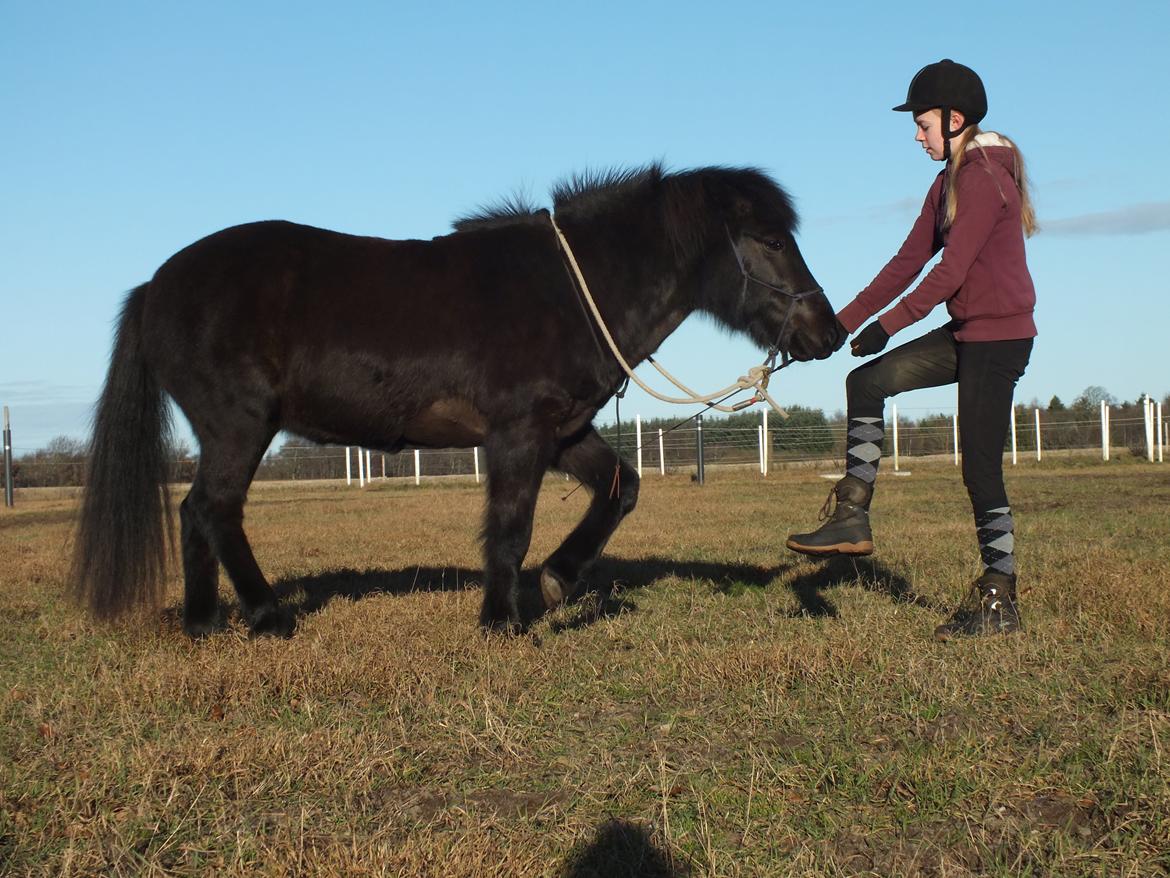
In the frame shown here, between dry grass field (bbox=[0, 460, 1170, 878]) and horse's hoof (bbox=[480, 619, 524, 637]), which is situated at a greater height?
horse's hoof (bbox=[480, 619, 524, 637])

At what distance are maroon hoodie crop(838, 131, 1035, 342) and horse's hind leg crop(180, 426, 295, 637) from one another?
3.16 m

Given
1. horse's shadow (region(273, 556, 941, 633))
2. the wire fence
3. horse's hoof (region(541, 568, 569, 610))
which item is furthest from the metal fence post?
horse's hoof (region(541, 568, 569, 610))

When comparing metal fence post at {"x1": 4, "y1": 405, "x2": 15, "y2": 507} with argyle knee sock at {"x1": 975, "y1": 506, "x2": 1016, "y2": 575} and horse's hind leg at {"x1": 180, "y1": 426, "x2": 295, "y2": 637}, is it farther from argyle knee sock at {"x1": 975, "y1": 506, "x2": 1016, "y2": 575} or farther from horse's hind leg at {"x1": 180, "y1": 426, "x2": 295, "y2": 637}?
argyle knee sock at {"x1": 975, "y1": 506, "x2": 1016, "y2": 575}

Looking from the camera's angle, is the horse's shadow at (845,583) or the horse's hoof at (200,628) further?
the horse's shadow at (845,583)

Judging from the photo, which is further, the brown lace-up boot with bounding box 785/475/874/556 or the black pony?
the black pony

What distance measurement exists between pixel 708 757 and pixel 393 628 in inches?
102

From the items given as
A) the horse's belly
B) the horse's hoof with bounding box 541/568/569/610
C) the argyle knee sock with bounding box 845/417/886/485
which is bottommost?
the horse's hoof with bounding box 541/568/569/610

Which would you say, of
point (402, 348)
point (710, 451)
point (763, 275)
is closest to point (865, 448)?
point (763, 275)

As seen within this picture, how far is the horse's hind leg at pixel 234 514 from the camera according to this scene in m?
5.26

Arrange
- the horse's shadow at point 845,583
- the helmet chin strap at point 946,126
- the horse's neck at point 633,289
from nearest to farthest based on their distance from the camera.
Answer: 1. the helmet chin strap at point 946,126
2. the horse's neck at point 633,289
3. the horse's shadow at point 845,583

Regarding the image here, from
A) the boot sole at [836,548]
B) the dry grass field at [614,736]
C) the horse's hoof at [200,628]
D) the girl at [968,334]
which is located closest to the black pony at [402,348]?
the horse's hoof at [200,628]

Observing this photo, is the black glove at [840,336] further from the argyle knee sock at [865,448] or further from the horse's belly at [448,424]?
the horse's belly at [448,424]

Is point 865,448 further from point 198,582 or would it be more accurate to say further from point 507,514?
point 198,582

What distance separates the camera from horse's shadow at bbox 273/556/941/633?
6.20 metres
